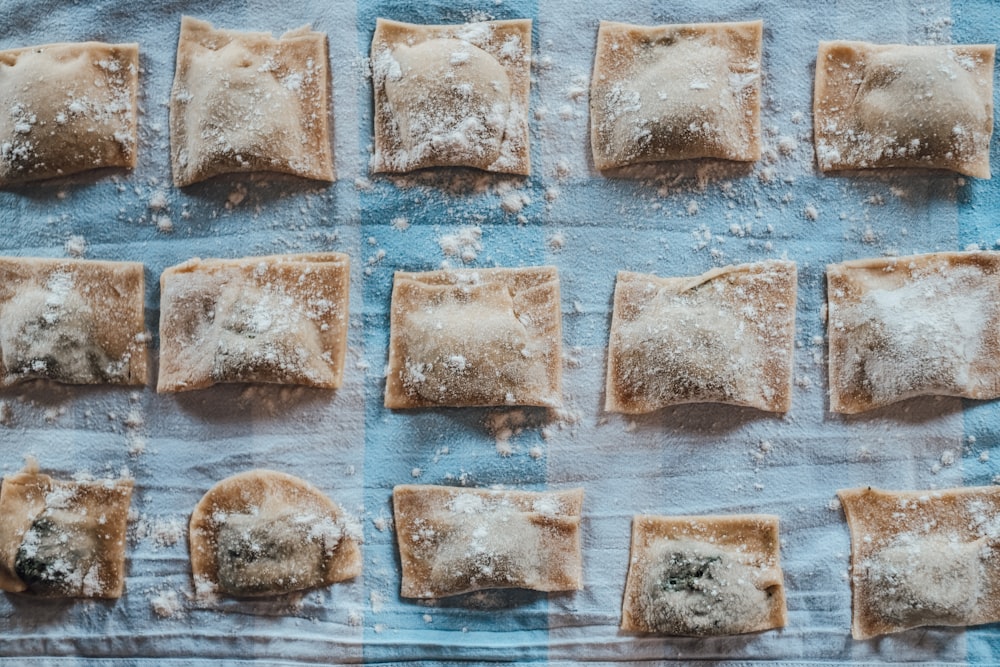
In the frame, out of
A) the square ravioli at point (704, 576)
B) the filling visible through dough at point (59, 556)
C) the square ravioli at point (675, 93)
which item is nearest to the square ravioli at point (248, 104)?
the square ravioli at point (675, 93)

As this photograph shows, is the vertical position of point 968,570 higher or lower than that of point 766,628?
higher

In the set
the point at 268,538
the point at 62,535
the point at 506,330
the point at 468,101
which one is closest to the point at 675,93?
the point at 468,101

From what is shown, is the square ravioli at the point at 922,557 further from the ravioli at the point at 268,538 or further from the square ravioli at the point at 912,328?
the ravioli at the point at 268,538

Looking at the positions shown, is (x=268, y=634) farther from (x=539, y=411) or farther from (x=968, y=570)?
→ (x=968, y=570)

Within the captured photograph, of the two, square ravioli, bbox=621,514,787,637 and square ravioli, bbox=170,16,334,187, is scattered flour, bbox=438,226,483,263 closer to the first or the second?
square ravioli, bbox=170,16,334,187

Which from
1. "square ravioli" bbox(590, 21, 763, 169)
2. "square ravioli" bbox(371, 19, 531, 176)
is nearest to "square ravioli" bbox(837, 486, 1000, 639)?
"square ravioli" bbox(590, 21, 763, 169)

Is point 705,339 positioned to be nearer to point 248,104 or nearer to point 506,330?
point 506,330

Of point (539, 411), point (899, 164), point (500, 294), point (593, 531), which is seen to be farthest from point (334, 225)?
point (899, 164)
